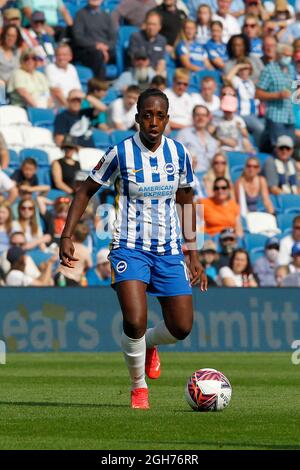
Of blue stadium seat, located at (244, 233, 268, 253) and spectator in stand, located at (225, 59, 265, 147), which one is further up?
spectator in stand, located at (225, 59, 265, 147)

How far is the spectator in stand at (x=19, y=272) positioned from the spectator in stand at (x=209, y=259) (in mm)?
2416

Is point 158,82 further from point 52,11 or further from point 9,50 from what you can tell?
point 9,50

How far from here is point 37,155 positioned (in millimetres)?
21203

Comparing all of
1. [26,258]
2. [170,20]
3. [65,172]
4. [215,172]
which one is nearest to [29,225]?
[26,258]

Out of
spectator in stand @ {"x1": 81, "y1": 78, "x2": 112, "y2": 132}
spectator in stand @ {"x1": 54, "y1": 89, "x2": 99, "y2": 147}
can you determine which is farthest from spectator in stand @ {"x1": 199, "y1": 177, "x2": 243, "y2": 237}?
spectator in stand @ {"x1": 81, "y1": 78, "x2": 112, "y2": 132}

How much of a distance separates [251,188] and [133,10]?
15.1 feet

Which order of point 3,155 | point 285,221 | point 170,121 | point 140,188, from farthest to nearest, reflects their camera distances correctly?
point 170,121 < point 285,221 < point 3,155 < point 140,188

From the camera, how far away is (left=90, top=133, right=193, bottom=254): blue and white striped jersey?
10.3 metres

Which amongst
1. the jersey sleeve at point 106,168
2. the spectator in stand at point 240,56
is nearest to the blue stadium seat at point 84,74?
the spectator in stand at point 240,56

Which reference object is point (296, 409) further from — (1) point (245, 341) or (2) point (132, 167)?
(1) point (245, 341)

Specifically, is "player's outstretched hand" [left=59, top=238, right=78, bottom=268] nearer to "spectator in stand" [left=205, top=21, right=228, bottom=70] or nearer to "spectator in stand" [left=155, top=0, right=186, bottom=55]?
"spectator in stand" [left=155, top=0, right=186, bottom=55]

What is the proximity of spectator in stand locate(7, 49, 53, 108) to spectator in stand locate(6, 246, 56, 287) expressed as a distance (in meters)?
3.95

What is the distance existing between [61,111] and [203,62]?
12.9ft

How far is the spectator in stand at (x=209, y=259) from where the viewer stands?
65.7 ft
